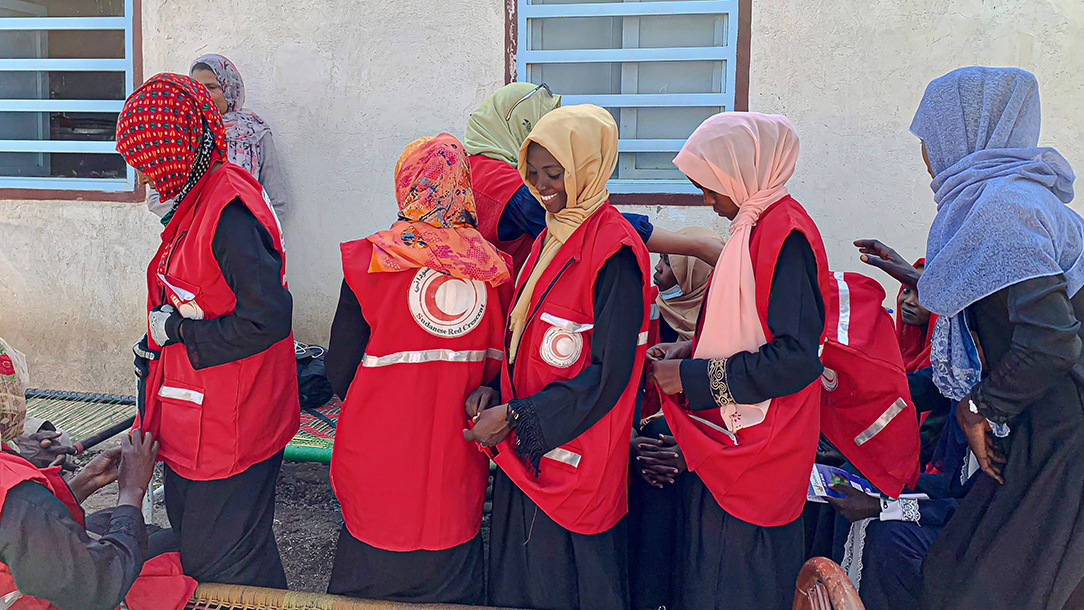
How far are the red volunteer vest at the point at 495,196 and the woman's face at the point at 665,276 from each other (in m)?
0.74

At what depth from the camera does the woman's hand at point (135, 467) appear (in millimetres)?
1938

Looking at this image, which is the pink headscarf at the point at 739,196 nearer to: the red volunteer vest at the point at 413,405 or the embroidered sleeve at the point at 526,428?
the embroidered sleeve at the point at 526,428

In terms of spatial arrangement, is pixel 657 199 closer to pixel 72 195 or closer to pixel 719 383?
pixel 719 383

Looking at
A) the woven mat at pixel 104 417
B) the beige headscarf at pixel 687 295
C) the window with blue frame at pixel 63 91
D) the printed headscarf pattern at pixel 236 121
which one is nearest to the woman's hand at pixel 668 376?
the beige headscarf at pixel 687 295

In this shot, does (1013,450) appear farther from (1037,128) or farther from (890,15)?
(890,15)

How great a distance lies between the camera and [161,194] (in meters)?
2.25

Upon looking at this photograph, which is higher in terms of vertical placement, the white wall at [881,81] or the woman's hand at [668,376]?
the white wall at [881,81]

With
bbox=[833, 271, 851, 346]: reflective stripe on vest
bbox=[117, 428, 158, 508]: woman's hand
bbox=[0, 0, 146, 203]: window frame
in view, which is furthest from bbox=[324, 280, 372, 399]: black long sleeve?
bbox=[0, 0, 146, 203]: window frame

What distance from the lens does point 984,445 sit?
1.83 m

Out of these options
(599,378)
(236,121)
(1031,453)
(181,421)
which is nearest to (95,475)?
(181,421)

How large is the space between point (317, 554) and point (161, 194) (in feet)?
5.67

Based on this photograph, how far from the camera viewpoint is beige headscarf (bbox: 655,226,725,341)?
10.1 ft

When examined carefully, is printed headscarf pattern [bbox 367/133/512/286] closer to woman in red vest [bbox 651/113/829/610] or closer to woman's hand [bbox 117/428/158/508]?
woman in red vest [bbox 651/113/829/610]

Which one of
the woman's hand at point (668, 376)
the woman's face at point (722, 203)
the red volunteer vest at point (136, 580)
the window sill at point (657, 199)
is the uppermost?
the woman's face at point (722, 203)
